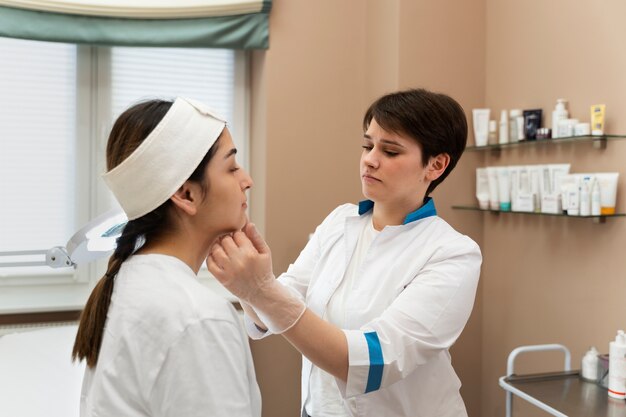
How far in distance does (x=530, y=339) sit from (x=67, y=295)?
2.12 m

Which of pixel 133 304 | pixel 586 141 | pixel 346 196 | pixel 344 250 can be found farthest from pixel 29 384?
pixel 586 141

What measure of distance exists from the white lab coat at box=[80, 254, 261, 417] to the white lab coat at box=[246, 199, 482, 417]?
41 cm

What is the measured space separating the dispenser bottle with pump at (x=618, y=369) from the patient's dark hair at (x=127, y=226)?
145 centimetres

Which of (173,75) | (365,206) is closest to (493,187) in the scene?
(365,206)

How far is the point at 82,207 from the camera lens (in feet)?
9.48

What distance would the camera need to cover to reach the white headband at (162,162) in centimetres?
89

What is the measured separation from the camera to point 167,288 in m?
0.85

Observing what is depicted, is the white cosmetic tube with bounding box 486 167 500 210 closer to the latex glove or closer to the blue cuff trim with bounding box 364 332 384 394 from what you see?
the blue cuff trim with bounding box 364 332 384 394

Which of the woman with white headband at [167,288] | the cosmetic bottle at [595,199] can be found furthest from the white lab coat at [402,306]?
the cosmetic bottle at [595,199]

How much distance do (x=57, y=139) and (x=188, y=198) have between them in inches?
85.4

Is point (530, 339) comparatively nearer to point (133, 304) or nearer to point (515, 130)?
point (515, 130)

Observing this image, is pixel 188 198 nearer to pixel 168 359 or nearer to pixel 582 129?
pixel 168 359

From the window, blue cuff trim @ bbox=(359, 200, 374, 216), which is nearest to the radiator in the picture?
the window

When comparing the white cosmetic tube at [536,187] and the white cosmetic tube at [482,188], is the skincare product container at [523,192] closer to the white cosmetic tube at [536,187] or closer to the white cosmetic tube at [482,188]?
the white cosmetic tube at [536,187]
